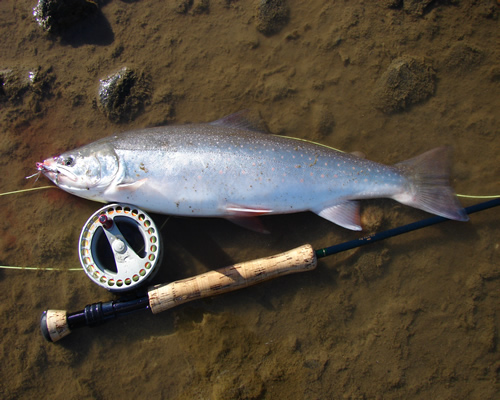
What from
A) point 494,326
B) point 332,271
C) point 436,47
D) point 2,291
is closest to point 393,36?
point 436,47

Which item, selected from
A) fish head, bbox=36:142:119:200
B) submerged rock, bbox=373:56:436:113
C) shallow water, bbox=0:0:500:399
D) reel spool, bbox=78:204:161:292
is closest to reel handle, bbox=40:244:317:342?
reel spool, bbox=78:204:161:292

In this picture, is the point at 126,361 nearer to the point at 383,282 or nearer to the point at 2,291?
the point at 2,291

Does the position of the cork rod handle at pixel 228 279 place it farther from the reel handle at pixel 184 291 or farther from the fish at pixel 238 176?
the fish at pixel 238 176

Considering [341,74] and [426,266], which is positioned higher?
[341,74]

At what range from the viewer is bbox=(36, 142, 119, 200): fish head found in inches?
127

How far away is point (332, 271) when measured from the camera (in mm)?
Result: 3348

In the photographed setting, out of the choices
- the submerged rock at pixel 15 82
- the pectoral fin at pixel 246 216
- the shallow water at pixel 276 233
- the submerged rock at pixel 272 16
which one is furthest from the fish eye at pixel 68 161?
the submerged rock at pixel 272 16

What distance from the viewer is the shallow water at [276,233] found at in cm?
317

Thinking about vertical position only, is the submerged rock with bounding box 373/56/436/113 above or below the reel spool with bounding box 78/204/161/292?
above

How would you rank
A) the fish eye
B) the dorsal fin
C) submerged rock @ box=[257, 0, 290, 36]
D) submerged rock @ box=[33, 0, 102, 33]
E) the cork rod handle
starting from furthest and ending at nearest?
submerged rock @ box=[257, 0, 290, 36] < submerged rock @ box=[33, 0, 102, 33] < the dorsal fin < the fish eye < the cork rod handle

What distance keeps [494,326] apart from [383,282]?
1.06 metres

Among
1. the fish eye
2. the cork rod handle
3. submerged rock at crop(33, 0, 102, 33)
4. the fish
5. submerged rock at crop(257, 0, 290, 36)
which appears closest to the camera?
the cork rod handle

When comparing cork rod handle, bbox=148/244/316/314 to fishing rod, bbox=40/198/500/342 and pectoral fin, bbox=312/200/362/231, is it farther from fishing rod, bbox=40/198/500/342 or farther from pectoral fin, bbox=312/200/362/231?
pectoral fin, bbox=312/200/362/231

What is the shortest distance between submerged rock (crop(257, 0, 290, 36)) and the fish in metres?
1.29
